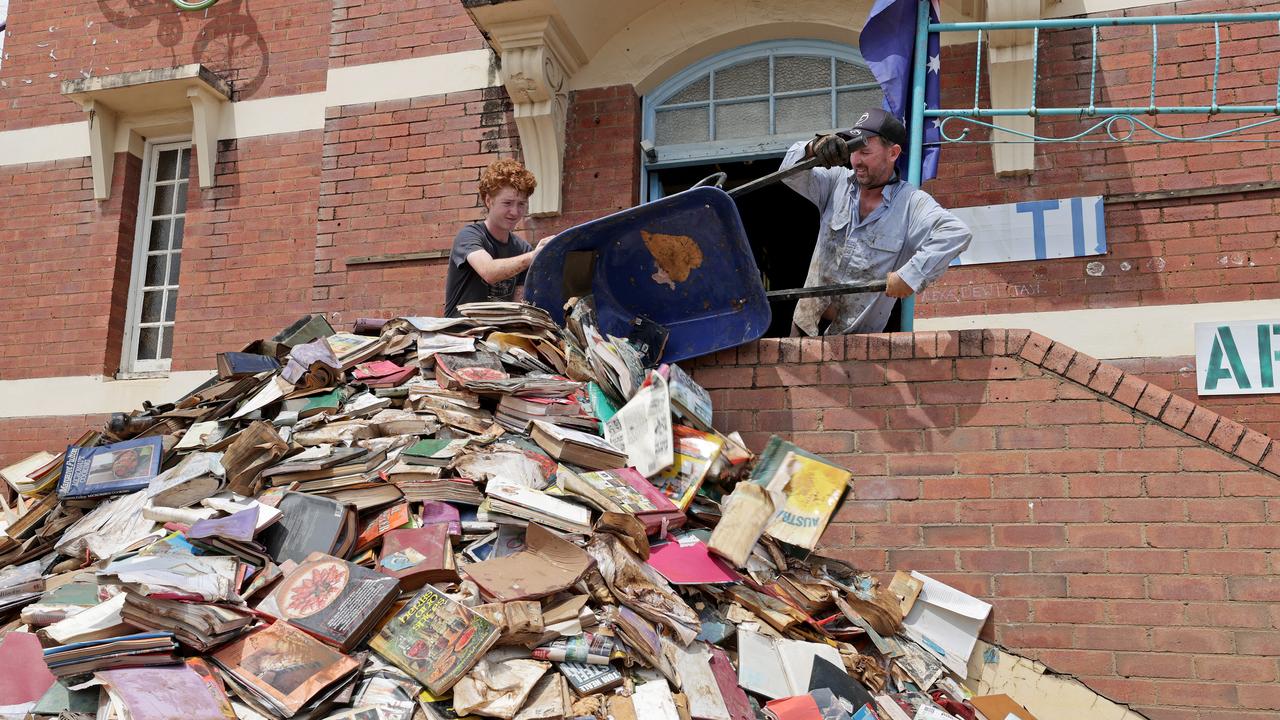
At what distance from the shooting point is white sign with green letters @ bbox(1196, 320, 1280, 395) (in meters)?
6.11

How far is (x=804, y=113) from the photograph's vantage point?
300 inches

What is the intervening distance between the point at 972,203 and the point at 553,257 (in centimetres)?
318

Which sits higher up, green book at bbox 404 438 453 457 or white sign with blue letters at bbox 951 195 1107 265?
white sign with blue letters at bbox 951 195 1107 265

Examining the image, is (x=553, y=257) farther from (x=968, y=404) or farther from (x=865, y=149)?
(x=968, y=404)

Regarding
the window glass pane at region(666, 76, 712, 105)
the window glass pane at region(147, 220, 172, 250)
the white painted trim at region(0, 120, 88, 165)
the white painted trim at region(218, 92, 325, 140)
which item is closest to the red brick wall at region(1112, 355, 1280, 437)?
the window glass pane at region(666, 76, 712, 105)

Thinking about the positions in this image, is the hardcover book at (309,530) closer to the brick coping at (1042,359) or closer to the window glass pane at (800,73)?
the brick coping at (1042,359)

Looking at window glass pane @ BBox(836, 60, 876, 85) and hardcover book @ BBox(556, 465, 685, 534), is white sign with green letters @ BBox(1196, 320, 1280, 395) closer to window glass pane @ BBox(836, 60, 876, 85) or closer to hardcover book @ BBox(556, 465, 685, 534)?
window glass pane @ BBox(836, 60, 876, 85)

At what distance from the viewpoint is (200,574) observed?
3.37 m

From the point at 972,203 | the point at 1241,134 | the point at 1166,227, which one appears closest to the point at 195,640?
the point at 972,203

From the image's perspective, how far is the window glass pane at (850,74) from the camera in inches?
296

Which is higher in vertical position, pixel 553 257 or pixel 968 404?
pixel 553 257

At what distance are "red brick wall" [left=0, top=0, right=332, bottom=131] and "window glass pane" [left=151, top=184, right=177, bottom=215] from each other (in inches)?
40.8

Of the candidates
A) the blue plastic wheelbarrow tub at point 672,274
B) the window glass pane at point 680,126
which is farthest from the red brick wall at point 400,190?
the blue plastic wheelbarrow tub at point 672,274

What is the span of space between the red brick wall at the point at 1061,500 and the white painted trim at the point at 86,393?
585 centimetres
